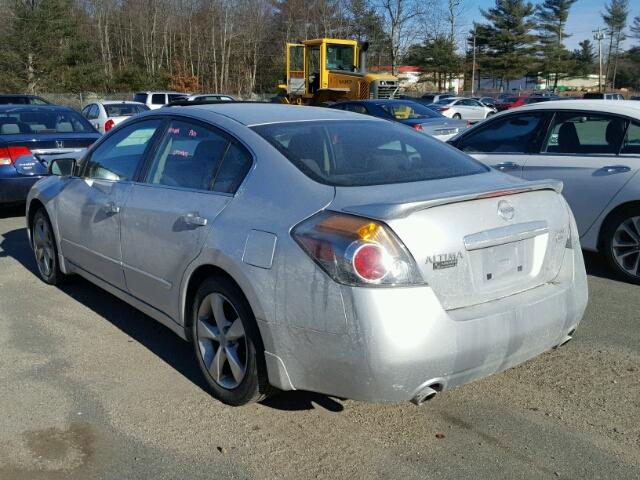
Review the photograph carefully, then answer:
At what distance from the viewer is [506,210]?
3260 millimetres

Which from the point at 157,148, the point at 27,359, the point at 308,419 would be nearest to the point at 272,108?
the point at 157,148

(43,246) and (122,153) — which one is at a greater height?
(122,153)

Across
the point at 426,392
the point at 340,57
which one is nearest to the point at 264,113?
the point at 426,392

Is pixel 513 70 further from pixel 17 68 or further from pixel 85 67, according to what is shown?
pixel 17 68

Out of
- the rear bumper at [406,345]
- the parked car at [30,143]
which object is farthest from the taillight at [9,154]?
the rear bumper at [406,345]

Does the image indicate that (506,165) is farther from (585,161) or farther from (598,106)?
(598,106)

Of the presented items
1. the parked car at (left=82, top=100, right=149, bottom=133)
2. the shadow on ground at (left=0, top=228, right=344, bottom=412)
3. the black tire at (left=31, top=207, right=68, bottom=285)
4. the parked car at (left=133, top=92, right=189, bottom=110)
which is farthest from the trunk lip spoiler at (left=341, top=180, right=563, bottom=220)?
the parked car at (left=133, top=92, right=189, bottom=110)

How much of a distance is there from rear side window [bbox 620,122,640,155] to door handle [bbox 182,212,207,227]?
4.15 m

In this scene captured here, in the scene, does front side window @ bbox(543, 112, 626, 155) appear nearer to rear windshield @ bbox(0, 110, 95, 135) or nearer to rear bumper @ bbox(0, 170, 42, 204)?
rear bumper @ bbox(0, 170, 42, 204)

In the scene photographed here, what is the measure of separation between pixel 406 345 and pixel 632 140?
4.14m

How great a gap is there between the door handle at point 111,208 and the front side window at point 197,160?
334 millimetres

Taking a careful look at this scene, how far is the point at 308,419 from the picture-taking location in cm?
355

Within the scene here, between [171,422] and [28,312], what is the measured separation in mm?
2344

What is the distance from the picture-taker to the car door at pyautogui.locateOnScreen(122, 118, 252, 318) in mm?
Answer: 3646
